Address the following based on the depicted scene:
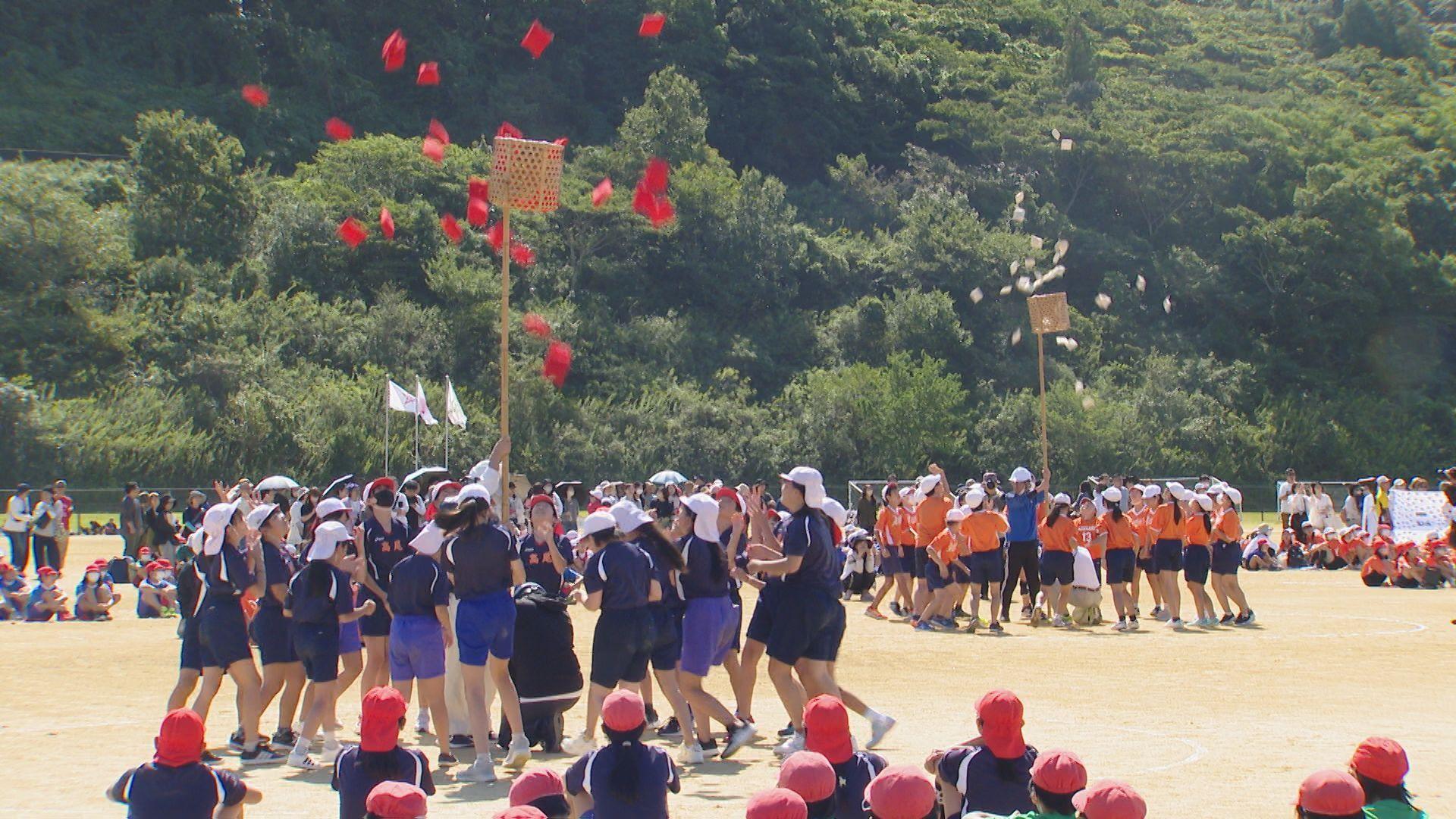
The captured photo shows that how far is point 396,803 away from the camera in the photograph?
15.6 feet

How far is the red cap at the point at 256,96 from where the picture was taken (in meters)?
58.6

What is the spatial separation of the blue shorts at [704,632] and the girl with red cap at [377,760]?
4329mm

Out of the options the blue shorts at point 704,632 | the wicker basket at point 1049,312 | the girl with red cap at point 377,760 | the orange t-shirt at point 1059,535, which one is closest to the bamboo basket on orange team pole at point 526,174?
the blue shorts at point 704,632

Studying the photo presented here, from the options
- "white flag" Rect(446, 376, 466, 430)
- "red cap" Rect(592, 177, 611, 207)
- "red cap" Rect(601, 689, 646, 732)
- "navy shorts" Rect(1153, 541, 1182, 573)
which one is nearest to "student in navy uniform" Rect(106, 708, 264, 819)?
"red cap" Rect(601, 689, 646, 732)

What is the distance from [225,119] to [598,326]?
850 inches

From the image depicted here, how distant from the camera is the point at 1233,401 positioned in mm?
60156

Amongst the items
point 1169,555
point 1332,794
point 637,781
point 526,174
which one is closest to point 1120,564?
point 1169,555

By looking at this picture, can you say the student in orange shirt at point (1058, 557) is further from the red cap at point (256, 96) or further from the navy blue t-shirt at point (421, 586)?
the red cap at point (256, 96)

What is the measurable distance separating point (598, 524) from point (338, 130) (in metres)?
53.3

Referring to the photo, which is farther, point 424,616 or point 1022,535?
point 1022,535

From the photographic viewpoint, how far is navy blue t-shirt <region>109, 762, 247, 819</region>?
564 centimetres

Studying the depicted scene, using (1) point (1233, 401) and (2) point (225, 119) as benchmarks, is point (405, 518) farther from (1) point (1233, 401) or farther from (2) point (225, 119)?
(2) point (225, 119)

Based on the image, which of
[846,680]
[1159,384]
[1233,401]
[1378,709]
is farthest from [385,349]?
[1378,709]

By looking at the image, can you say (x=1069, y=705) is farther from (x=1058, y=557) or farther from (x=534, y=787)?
(x=534, y=787)
